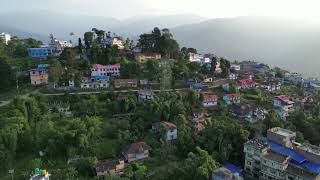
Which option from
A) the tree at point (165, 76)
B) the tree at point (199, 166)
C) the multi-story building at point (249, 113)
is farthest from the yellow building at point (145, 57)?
the tree at point (199, 166)

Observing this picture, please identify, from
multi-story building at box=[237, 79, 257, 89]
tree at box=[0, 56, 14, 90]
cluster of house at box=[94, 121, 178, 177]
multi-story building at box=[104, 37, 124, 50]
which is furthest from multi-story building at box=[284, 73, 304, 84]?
tree at box=[0, 56, 14, 90]

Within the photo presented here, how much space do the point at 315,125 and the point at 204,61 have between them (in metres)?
21.8

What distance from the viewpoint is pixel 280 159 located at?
2420cm

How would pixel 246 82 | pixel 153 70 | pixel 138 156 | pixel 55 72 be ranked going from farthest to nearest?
pixel 246 82 < pixel 153 70 < pixel 55 72 < pixel 138 156

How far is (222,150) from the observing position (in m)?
26.8

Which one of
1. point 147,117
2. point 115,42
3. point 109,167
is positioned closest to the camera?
point 109,167

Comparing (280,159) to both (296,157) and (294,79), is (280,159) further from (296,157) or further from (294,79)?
(294,79)

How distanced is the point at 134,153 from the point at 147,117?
576 centimetres

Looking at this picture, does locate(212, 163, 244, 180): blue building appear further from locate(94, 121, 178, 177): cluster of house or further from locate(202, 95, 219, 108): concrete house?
locate(202, 95, 219, 108): concrete house

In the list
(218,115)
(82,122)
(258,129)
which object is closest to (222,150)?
(258,129)

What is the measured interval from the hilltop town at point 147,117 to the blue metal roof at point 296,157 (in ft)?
0.26

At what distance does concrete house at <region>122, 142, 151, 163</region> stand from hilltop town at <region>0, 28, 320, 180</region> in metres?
0.08

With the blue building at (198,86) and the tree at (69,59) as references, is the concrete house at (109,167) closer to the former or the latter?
the blue building at (198,86)

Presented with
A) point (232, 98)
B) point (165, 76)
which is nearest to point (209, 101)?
point (232, 98)
